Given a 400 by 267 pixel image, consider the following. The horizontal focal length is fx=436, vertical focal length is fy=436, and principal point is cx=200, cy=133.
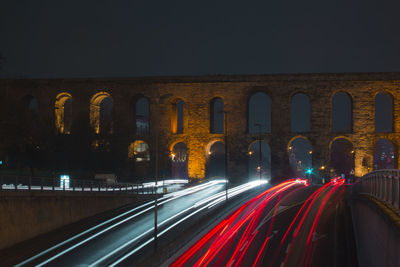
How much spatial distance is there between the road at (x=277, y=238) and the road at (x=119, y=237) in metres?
3.07

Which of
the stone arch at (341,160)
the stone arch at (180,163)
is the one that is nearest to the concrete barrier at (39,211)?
the stone arch at (180,163)

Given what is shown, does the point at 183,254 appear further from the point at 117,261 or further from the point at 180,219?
the point at 180,219

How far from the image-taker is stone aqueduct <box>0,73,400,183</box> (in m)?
52.7

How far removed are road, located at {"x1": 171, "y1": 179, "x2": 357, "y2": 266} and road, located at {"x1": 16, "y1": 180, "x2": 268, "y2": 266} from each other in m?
3.07

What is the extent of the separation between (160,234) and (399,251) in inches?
582

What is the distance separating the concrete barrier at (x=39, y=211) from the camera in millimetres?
22266

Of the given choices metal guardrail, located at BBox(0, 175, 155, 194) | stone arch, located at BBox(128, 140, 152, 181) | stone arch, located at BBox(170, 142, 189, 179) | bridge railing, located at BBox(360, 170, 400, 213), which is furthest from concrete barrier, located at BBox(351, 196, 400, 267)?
stone arch, located at BBox(170, 142, 189, 179)

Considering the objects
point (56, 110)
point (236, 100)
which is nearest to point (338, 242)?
point (236, 100)

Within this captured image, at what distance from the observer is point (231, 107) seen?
180 ft

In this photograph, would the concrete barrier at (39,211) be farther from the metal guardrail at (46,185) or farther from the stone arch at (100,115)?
the stone arch at (100,115)

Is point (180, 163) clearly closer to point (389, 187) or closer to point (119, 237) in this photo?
point (119, 237)

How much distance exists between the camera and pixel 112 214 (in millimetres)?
28625

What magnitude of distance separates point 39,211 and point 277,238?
13.4 m

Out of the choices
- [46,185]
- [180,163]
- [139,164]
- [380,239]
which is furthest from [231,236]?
[180,163]
